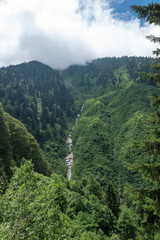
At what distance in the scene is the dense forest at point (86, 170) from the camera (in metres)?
9.28

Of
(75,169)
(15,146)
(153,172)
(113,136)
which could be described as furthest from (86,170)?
(153,172)

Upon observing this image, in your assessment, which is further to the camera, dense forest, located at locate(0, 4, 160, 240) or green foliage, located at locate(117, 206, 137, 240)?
green foliage, located at locate(117, 206, 137, 240)

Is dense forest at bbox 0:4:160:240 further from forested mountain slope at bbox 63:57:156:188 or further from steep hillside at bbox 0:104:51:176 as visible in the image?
forested mountain slope at bbox 63:57:156:188

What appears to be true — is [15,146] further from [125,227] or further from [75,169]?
[75,169]

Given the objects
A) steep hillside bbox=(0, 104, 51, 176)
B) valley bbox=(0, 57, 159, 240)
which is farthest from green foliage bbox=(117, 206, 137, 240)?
steep hillside bbox=(0, 104, 51, 176)

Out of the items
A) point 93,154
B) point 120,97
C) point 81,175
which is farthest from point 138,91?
point 81,175

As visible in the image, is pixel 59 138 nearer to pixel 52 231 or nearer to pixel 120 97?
pixel 120 97

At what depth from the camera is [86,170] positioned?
97.5 m

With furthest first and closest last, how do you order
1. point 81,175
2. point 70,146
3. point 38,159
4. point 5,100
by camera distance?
1. point 5,100
2. point 70,146
3. point 81,175
4. point 38,159

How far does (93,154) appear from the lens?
112 meters

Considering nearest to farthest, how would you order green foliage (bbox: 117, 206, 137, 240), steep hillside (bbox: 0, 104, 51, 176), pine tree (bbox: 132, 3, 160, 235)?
Answer: pine tree (bbox: 132, 3, 160, 235), green foliage (bbox: 117, 206, 137, 240), steep hillside (bbox: 0, 104, 51, 176)

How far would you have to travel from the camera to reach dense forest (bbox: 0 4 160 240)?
9281mm

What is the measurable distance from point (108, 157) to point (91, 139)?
24.6m

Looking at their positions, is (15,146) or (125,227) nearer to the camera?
(125,227)
